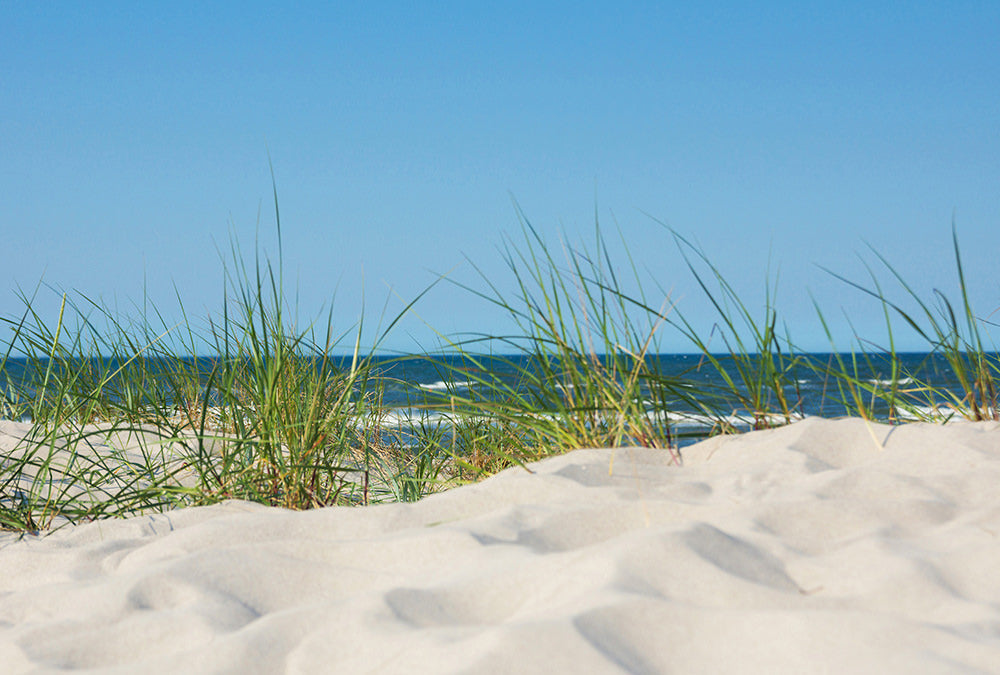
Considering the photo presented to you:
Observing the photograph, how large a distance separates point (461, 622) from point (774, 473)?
80 centimetres

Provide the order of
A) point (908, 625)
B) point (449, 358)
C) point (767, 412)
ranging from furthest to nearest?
point (449, 358)
point (767, 412)
point (908, 625)

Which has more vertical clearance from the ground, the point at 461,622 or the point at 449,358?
the point at 449,358

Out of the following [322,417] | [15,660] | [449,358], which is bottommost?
[15,660]

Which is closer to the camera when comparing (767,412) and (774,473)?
(774,473)

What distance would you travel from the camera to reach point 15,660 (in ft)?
2.99

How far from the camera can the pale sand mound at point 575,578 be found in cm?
77

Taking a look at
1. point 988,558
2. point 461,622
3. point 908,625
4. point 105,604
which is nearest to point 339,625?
point 461,622

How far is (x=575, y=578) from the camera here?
0.95 metres

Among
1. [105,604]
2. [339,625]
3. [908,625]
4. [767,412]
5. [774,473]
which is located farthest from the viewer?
[767,412]

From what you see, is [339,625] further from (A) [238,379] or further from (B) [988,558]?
(A) [238,379]

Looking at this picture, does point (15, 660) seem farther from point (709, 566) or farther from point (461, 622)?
point (709, 566)

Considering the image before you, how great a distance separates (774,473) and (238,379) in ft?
4.68

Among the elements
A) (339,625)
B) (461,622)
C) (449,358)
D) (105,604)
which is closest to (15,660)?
(105,604)

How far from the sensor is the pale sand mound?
0.77 metres
